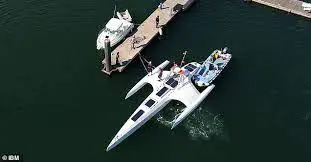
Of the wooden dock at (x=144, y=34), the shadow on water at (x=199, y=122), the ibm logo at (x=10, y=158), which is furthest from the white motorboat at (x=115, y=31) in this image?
the ibm logo at (x=10, y=158)

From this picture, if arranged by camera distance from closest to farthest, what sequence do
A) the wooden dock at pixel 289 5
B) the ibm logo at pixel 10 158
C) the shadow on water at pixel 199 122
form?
the ibm logo at pixel 10 158
the shadow on water at pixel 199 122
the wooden dock at pixel 289 5

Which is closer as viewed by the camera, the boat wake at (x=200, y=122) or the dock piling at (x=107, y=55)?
the boat wake at (x=200, y=122)

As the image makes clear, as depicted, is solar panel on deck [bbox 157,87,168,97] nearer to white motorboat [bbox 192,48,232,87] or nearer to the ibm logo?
white motorboat [bbox 192,48,232,87]

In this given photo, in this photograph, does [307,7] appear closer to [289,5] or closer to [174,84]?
[289,5]

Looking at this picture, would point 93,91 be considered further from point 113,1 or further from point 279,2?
point 279,2

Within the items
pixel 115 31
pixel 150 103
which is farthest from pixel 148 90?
pixel 115 31

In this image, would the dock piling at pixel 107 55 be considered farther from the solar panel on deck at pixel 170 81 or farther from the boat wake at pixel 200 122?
the boat wake at pixel 200 122
